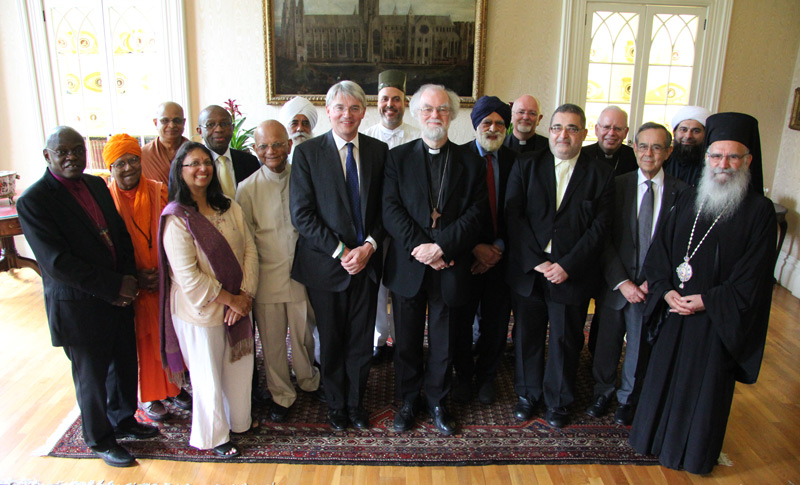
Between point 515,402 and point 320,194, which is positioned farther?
point 515,402

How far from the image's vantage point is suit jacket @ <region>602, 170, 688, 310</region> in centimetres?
275

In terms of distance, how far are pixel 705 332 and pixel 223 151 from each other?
2.65 meters

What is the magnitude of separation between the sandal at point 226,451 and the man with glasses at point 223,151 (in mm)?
1323

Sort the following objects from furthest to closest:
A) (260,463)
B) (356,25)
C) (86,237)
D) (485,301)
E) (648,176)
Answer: (356,25), (485,301), (648,176), (260,463), (86,237)

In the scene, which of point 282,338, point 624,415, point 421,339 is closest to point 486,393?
point 421,339

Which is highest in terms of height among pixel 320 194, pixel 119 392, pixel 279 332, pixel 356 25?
pixel 356 25

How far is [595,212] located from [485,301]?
31.5 inches

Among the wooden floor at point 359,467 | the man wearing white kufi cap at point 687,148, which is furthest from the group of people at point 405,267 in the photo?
the man wearing white kufi cap at point 687,148

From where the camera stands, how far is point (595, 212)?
269cm

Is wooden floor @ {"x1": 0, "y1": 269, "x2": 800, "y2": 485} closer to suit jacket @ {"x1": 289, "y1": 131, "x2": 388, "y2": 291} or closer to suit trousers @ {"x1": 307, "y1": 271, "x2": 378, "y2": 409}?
suit trousers @ {"x1": 307, "y1": 271, "x2": 378, "y2": 409}

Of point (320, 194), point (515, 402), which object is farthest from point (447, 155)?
point (515, 402)

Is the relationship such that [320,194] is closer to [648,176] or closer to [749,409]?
[648,176]

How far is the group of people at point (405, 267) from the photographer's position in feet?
7.58

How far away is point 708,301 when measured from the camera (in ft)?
7.52
